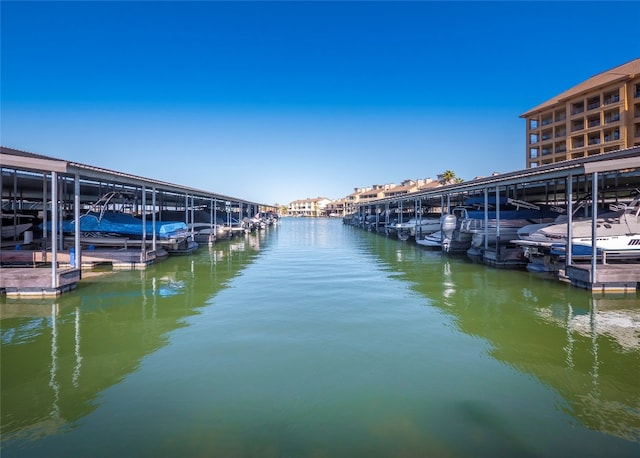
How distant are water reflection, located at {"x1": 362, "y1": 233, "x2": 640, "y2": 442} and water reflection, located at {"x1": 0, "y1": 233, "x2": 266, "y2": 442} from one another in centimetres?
561

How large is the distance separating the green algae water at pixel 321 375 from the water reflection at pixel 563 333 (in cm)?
3

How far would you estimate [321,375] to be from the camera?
5.19 m

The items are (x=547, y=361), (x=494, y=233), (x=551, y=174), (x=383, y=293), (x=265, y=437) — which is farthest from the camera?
(x=494, y=233)

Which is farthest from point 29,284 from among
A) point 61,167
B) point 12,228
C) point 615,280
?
point 615,280

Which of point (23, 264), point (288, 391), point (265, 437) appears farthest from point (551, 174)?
point (23, 264)

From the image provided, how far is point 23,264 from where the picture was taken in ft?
44.6

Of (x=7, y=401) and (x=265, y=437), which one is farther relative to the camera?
(x=7, y=401)

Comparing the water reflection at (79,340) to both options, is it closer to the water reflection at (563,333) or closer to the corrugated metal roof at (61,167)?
the corrugated metal roof at (61,167)

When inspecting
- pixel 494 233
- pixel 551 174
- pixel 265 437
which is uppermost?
pixel 551 174

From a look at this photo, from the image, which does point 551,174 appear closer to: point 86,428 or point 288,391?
point 288,391

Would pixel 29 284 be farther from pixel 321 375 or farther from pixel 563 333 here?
pixel 563 333

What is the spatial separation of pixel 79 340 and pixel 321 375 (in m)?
4.39

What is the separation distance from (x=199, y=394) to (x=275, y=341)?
2018 mm

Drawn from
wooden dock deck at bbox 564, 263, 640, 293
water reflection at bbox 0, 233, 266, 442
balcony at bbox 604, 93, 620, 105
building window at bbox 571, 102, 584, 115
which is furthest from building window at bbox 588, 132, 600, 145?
water reflection at bbox 0, 233, 266, 442
